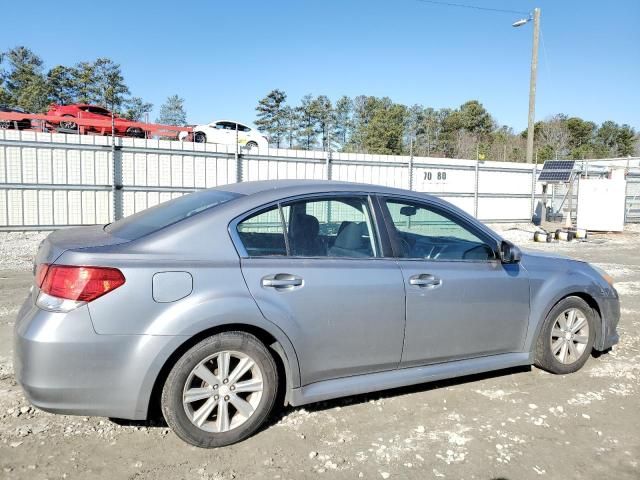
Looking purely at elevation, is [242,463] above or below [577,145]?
below

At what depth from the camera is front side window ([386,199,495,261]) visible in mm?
3664

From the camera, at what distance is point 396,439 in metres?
3.16

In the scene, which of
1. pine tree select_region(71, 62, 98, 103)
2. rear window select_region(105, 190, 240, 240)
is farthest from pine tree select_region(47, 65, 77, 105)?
rear window select_region(105, 190, 240, 240)

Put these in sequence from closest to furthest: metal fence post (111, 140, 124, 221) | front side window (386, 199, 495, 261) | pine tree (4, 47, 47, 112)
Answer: front side window (386, 199, 495, 261) → metal fence post (111, 140, 124, 221) → pine tree (4, 47, 47, 112)

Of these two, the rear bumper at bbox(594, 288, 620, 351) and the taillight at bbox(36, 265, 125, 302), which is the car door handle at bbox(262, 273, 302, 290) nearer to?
the taillight at bbox(36, 265, 125, 302)

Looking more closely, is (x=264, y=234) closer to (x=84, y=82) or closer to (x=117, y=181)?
(x=117, y=181)

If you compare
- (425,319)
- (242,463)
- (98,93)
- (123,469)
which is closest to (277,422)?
(242,463)

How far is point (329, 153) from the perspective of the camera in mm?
14852

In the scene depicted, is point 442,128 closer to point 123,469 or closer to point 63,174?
point 63,174

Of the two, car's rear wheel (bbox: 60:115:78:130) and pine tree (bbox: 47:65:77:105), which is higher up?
pine tree (bbox: 47:65:77:105)

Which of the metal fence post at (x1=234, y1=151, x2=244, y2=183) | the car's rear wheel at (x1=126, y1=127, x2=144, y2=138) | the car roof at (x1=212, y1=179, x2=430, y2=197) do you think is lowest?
the car roof at (x1=212, y1=179, x2=430, y2=197)

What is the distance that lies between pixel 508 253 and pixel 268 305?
6.23ft

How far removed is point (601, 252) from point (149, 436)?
12.9 meters

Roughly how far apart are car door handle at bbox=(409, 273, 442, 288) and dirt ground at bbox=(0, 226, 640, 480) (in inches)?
34.5
